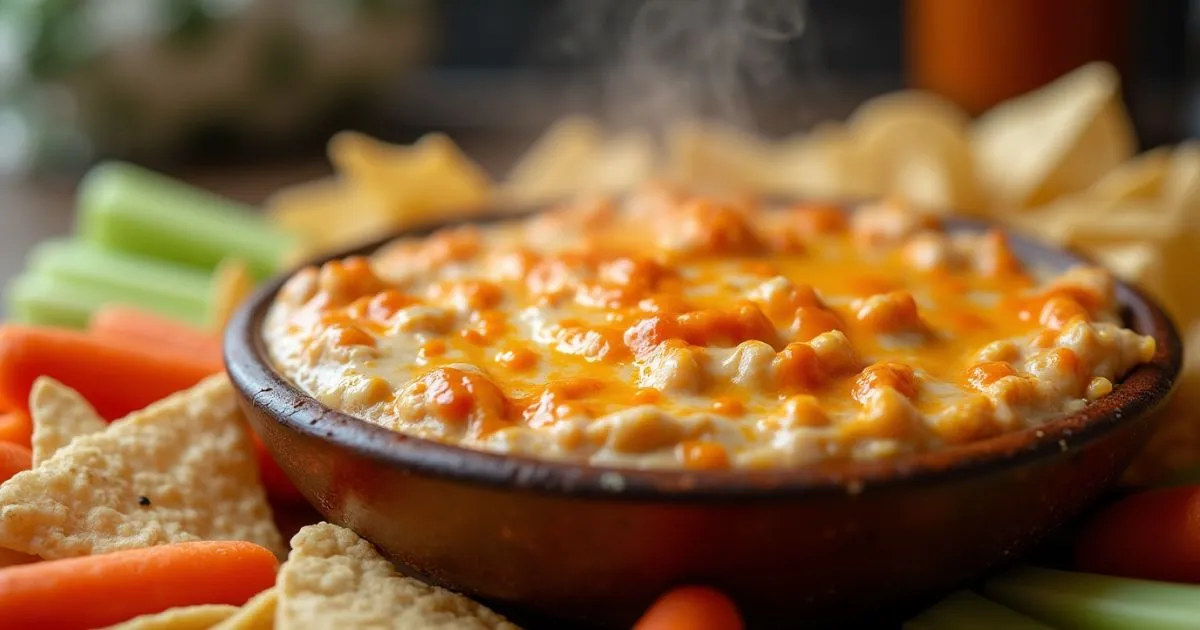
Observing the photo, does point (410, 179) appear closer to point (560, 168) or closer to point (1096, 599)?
point (560, 168)

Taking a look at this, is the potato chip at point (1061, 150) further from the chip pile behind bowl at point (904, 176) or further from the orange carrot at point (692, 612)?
the orange carrot at point (692, 612)

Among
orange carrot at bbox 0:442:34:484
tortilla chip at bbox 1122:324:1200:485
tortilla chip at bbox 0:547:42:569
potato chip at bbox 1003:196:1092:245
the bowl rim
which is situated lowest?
tortilla chip at bbox 1122:324:1200:485

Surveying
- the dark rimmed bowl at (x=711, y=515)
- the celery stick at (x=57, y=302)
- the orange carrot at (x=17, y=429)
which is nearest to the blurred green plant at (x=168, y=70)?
the celery stick at (x=57, y=302)

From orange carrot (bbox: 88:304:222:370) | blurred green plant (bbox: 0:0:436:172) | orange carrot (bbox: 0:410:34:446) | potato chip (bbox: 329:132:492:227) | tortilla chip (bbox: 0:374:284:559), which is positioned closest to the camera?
tortilla chip (bbox: 0:374:284:559)

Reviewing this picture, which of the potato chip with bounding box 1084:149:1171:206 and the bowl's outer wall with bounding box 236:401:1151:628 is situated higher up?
the bowl's outer wall with bounding box 236:401:1151:628

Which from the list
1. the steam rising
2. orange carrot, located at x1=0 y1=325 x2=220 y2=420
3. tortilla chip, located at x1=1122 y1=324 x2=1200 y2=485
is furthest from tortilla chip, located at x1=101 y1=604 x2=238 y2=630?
the steam rising

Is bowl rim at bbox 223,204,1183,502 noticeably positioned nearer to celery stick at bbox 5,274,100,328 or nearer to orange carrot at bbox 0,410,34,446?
orange carrot at bbox 0,410,34,446
